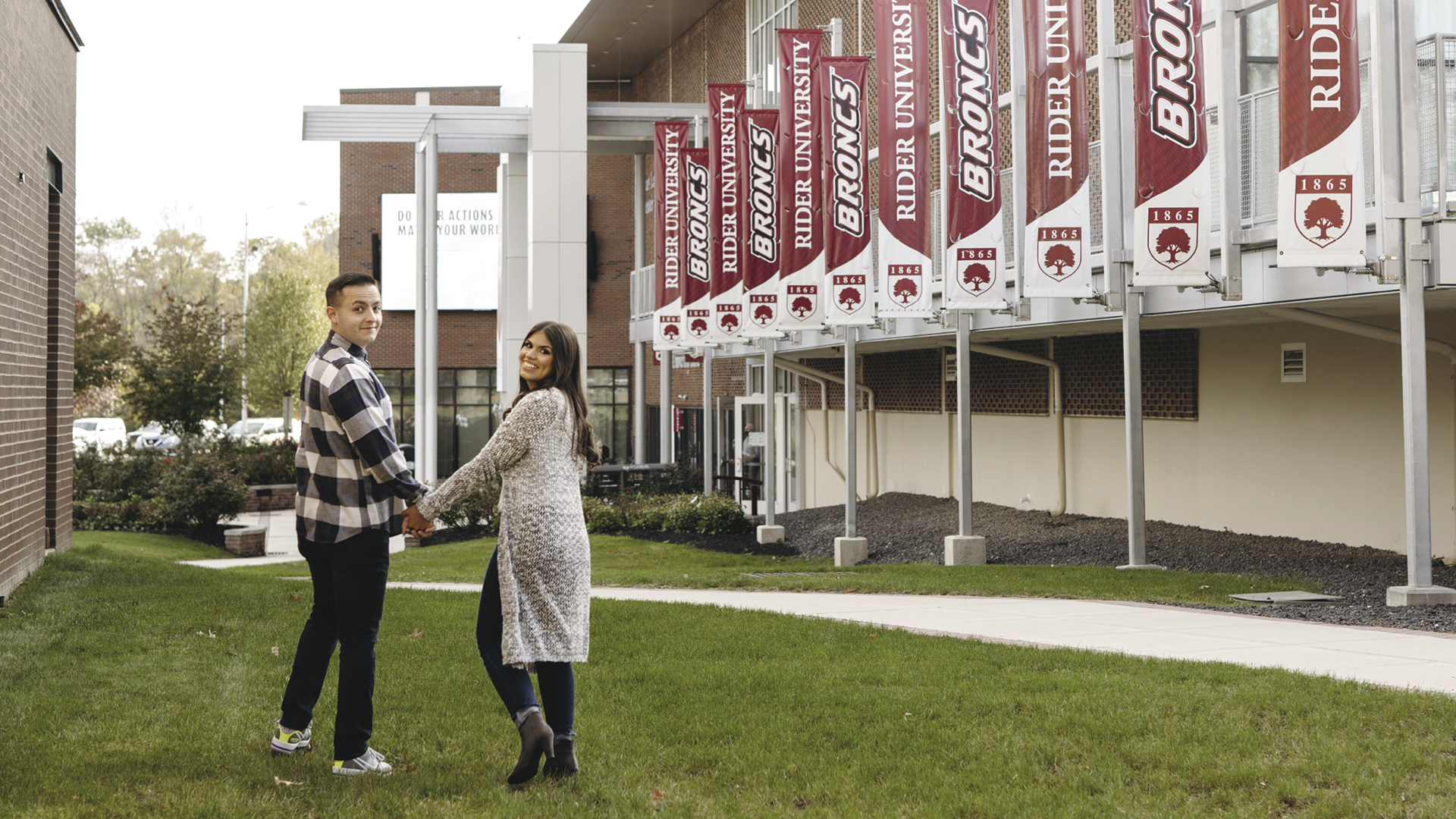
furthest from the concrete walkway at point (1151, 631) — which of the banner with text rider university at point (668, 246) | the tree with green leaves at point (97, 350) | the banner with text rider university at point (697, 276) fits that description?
the tree with green leaves at point (97, 350)

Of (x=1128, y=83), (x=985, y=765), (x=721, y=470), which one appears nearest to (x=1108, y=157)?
(x=1128, y=83)

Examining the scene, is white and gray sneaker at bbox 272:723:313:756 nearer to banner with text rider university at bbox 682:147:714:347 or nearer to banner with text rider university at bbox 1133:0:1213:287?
banner with text rider university at bbox 1133:0:1213:287

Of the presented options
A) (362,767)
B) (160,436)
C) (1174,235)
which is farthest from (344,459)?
(160,436)

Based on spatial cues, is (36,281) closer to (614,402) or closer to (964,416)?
(964,416)

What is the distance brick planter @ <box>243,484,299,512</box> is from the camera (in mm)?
29609

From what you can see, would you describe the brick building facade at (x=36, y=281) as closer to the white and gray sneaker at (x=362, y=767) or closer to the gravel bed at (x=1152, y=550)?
the white and gray sneaker at (x=362, y=767)

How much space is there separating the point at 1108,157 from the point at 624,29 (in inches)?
1017

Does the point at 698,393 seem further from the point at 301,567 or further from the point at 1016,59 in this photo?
the point at 1016,59

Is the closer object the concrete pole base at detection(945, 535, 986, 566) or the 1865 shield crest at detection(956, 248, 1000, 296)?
the 1865 shield crest at detection(956, 248, 1000, 296)

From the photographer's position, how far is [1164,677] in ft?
21.2

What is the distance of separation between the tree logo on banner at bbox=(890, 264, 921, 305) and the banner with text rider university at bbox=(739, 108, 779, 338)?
350cm

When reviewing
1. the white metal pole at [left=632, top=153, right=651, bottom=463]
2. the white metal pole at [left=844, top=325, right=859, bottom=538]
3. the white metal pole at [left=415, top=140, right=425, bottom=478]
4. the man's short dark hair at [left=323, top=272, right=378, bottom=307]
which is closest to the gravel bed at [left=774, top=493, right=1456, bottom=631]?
the white metal pole at [left=844, top=325, right=859, bottom=538]

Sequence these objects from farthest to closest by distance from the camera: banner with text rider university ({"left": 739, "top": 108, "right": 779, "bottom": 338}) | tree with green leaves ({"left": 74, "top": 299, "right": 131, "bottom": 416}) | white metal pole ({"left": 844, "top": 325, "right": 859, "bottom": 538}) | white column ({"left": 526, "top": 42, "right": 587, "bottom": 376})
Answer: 1. tree with green leaves ({"left": 74, "top": 299, "right": 131, "bottom": 416})
2. white column ({"left": 526, "top": 42, "right": 587, "bottom": 376})
3. banner with text rider university ({"left": 739, "top": 108, "right": 779, "bottom": 338})
4. white metal pole ({"left": 844, "top": 325, "right": 859, "bottom": 538})

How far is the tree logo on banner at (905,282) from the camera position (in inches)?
563
